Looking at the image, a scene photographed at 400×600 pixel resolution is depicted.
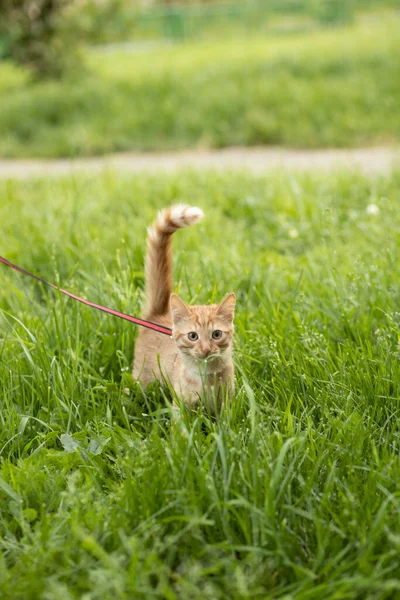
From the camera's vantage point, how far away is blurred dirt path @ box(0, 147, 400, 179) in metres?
7.24

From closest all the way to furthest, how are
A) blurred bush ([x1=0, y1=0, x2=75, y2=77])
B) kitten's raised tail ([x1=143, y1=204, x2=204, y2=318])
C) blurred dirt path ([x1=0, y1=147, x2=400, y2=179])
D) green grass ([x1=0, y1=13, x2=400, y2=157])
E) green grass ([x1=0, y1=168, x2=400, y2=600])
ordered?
green grass ([x1=0, y1=168, x2=400, y2=600]), kitten's raised tail ([x1=143, y1=204, x2=204, y2=318]), blurred dirt path ([x1=0, y1=147, x2=400, y2=179]), green grass ([x1=0, y1=13, x2=400, y2=157]), blurred bush ([x1=0, y1=0, x2=75, y2=77])

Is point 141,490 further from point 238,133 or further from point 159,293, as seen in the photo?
point 238,133

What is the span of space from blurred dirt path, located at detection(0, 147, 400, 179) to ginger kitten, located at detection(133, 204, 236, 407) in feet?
13.7

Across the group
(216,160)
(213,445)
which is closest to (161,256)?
(213,445)

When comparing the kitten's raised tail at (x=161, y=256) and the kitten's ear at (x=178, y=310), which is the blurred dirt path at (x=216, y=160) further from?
the kitten's ear at (x=178, y=310)

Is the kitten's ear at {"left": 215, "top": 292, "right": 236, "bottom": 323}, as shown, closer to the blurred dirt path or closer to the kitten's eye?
the kitten's eye

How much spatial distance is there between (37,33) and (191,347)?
10.1 metres

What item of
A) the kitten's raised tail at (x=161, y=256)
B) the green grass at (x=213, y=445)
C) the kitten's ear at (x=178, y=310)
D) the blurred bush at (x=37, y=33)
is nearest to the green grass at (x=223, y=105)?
the blurred bush at (x=37, y=33)

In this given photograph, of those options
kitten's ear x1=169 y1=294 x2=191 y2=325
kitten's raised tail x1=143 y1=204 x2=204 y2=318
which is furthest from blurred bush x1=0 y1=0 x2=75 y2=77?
kitten's ear x1=169 y1=294 x2=191 y2=325

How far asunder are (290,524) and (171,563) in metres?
0.34

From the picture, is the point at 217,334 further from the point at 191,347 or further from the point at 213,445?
the point at 213,445

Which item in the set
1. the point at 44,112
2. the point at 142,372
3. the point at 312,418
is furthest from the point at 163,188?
the point at 44,112

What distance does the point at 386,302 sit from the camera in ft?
10.4

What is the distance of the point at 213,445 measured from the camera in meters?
2.14
